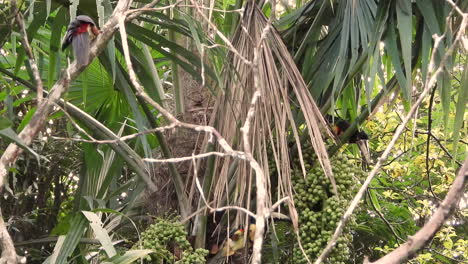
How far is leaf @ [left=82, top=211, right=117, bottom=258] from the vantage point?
8.27 ft

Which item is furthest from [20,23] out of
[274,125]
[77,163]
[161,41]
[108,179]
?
[77,163]

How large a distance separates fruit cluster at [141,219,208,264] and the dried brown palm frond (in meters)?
0.22

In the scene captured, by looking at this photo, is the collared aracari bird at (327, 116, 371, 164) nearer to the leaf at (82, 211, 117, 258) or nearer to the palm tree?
the palm tree

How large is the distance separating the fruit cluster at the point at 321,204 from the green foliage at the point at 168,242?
41 centimetres

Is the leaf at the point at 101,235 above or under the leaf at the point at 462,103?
under

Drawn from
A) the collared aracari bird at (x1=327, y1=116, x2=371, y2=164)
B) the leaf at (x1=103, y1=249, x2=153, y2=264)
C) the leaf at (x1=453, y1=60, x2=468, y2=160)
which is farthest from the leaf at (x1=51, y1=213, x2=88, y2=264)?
the leaf at (x1=453, y1=60, x2=468, y2=160)

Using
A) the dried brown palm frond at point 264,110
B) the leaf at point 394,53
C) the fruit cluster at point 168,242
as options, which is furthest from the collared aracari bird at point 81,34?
the leaf at point 394,53

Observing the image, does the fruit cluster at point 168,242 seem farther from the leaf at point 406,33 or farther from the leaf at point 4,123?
the leaf at point 4,123

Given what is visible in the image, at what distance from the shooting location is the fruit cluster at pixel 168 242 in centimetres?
268

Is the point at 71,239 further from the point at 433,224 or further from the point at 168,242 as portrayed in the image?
the point at 433,224

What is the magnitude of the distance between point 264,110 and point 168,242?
2.22 ft

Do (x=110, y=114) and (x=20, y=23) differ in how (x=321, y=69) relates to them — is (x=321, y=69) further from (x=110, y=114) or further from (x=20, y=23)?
(x=20, y=23)

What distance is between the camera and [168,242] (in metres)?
2.79

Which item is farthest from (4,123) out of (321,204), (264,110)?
(321,204)
